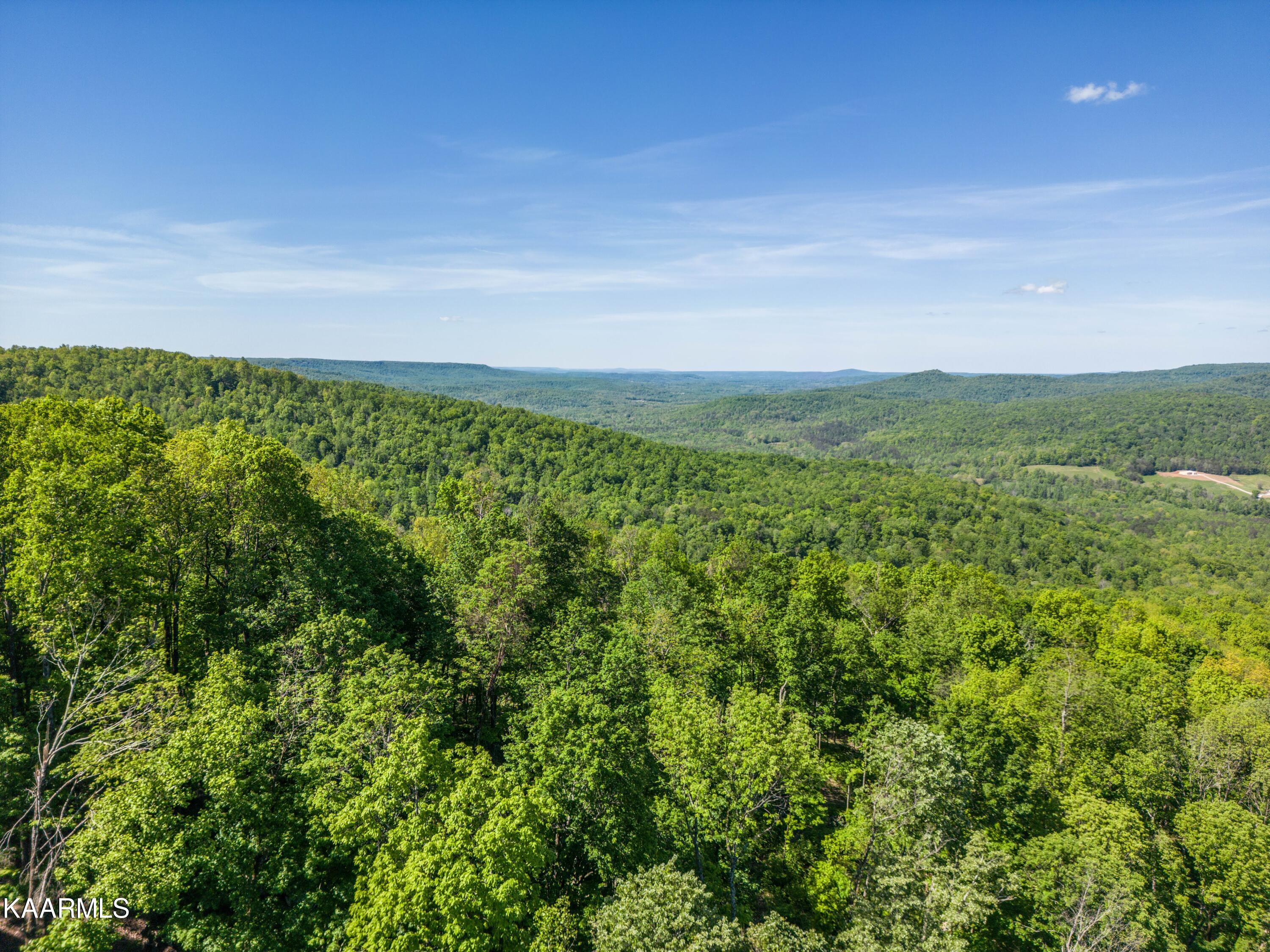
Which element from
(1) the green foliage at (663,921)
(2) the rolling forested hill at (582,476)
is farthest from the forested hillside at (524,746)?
(2) the rolling forested hill at (582,476)

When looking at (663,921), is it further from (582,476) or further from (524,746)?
(582,476)

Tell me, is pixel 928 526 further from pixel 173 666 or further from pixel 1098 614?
pixel 173 666

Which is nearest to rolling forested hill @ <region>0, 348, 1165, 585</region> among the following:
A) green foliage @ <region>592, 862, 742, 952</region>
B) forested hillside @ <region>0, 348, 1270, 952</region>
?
forested hillside @ <region>0, 348, 1270, 952</region>

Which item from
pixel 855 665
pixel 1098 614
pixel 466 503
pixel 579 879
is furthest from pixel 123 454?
pixel 1098 614

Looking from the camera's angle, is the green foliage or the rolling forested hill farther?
the rolling forested hill

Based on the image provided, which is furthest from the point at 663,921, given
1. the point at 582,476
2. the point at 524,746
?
the point at 582,476

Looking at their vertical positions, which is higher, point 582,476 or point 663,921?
point 582,476

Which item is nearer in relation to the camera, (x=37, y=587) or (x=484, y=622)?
(x=37, y=587)

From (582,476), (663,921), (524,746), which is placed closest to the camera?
(663,921)

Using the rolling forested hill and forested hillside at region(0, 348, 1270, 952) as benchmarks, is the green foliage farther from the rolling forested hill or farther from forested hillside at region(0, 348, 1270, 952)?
the rolling forested hill
